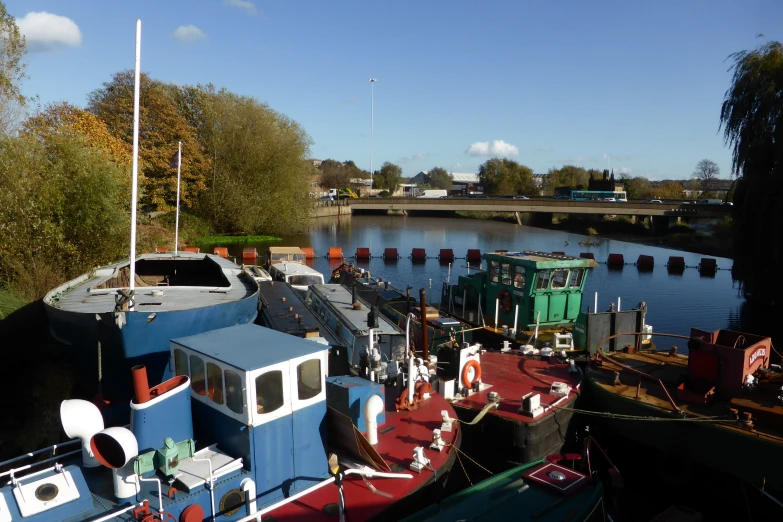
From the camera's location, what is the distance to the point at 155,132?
47.1 metres

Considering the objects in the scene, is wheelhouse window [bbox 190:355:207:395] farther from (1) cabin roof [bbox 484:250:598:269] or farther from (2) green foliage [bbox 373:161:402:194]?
(2) green foliage [bbox 373:161:402:194]

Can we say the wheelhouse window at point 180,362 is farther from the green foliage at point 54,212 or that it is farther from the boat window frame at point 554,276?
the green foliage at point 54,212

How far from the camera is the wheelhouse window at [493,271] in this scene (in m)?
20.1

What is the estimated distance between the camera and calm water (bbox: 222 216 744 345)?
33125 mm

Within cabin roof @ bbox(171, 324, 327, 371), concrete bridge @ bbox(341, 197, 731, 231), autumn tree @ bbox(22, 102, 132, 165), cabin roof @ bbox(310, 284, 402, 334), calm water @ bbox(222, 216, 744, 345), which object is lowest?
calm water @ bbox(222, 216, 744, 345)

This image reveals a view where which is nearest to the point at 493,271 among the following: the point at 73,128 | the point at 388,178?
the point at 73,128

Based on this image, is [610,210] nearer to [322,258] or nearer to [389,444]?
[322,258]

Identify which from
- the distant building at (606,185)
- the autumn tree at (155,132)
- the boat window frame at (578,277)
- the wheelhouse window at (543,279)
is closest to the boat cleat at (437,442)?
the wheelhouse window at (543,279)

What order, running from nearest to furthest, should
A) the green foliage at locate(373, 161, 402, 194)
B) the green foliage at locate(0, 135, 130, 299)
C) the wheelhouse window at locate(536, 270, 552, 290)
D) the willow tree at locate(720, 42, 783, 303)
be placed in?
the wheelhouse window at locate(536, 270, 552, 290) → the green foliage at locate(0, 135, 130, 299) → the willow tree at locate(720, 42, 783, 303) → the green foliage at locate(373, 161, 402, 194)

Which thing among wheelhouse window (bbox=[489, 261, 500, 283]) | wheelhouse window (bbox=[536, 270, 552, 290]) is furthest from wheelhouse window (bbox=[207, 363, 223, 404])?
wheelhouse window (bbox=[489, 261, 500, 283])

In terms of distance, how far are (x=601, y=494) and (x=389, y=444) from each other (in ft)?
12.0

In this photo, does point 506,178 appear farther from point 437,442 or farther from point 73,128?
Result: point 437,442

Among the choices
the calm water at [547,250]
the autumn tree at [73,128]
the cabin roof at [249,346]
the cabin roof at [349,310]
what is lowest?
the calm water at [547,250]

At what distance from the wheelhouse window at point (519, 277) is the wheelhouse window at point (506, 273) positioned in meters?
0.32
